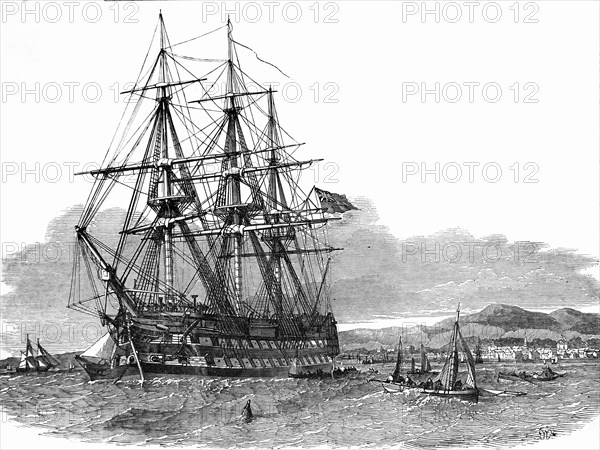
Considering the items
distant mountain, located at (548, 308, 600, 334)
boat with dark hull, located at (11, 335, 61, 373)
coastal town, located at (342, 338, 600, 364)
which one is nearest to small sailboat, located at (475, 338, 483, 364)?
coastal town, located at (342, 338, 600, 364)

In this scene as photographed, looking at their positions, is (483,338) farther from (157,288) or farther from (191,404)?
(157,288)

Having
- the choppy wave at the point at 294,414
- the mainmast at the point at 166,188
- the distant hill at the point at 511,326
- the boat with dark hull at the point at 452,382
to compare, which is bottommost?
the choppy wave at the point at 294,414

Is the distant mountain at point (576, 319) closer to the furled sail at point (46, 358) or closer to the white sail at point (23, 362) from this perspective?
the furled sail at point (46, 358)

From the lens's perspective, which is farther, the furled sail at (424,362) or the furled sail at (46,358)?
the furled sail at (424,362)

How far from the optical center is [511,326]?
2677cm

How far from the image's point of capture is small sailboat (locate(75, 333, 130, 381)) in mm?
26703

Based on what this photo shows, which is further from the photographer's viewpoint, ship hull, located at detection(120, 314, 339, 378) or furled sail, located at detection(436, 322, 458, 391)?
ship hull, located at detection(120, 314, 339, 378)

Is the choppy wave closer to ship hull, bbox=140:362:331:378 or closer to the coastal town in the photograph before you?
the coastal town

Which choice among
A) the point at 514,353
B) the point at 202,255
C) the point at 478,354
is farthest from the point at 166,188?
the point at 514,353

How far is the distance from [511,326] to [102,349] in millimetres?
13087

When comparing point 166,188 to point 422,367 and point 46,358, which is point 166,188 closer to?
point 46,358

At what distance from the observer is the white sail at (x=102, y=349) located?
88.6 ft

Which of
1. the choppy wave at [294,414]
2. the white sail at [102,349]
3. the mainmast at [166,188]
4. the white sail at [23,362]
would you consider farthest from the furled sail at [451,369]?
the white sail at [23,362]

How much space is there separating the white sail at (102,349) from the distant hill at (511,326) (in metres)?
8.79
